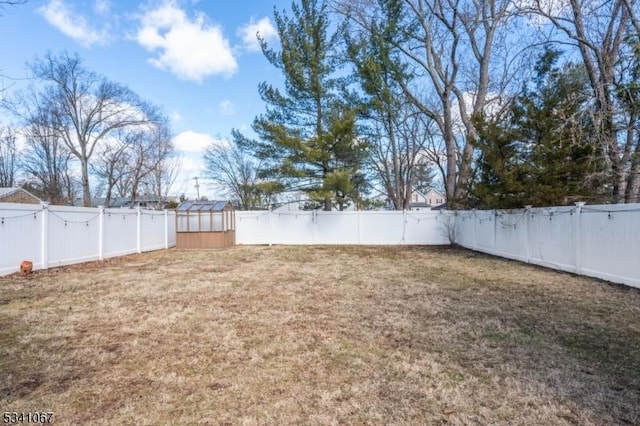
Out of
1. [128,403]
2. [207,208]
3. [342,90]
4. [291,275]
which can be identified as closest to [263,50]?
[342,90]

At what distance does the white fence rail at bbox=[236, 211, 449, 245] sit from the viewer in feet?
47.8

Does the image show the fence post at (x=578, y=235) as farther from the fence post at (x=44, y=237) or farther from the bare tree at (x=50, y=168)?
the bare tree at (x=50, y=168)

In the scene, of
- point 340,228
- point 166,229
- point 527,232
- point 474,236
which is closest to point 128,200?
point 166,229

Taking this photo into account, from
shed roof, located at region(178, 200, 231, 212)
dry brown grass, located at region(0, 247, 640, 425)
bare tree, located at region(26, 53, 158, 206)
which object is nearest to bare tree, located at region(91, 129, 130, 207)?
bare tree, located at region(26, 53, 158, 206)

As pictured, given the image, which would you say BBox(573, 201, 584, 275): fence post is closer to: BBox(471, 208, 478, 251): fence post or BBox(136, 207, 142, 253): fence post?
BBox(471, 208, 478, 251): fence post

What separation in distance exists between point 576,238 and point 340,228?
8.92 m

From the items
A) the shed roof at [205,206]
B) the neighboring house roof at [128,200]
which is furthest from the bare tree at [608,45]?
the neighboring house roof at [128,200]

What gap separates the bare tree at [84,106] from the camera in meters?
22.0

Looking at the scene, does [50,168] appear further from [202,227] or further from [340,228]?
[340,228]

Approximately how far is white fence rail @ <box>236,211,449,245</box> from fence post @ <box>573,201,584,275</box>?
744 centimetres

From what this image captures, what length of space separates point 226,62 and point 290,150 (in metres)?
4.09

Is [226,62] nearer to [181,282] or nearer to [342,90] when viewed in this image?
[342,90]

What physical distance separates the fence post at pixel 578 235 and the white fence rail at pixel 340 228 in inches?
293

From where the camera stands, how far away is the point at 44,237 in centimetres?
778
